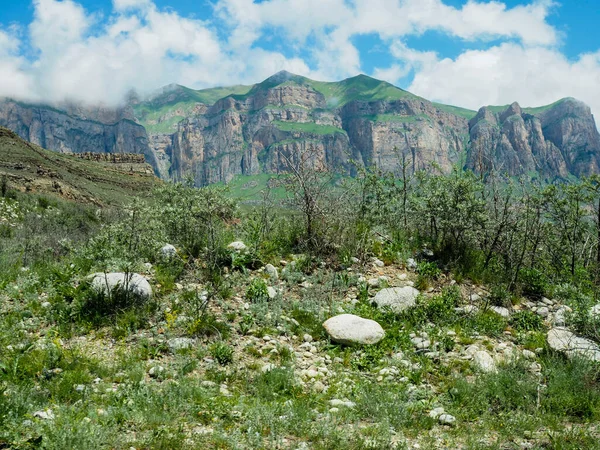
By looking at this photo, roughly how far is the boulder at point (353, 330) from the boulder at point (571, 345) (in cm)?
271

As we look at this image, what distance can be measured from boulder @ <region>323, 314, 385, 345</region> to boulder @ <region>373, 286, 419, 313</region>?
37.5 inches

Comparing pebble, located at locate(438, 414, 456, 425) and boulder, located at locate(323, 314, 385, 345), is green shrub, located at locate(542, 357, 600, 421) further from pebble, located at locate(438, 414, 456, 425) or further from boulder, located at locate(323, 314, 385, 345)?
boulder, located at locate(323, 314, 385, 345)

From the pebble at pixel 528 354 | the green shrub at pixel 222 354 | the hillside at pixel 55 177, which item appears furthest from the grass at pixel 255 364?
the hillside at pixel 55 177

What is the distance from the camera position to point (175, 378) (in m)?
5.41

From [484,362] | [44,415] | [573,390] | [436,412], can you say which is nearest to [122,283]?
[44,415]

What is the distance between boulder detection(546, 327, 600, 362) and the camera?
590cm

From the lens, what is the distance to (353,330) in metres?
6.71

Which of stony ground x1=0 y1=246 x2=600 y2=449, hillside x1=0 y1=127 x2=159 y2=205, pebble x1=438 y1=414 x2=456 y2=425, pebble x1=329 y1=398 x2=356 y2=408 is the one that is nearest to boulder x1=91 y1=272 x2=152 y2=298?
stony ground x1=0 y1=246 x2=600 y2=449

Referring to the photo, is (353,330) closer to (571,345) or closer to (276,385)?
(276,385)

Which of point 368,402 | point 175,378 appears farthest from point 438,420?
point 175,378

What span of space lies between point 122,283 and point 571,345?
751 cm

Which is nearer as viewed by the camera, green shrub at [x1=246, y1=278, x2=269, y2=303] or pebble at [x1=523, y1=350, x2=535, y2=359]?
pebble at [x1=523, y1=350, x2=535, y2=359]

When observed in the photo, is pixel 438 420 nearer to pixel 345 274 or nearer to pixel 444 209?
pixel 345 274

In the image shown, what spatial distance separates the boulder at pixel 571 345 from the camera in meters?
5.90
